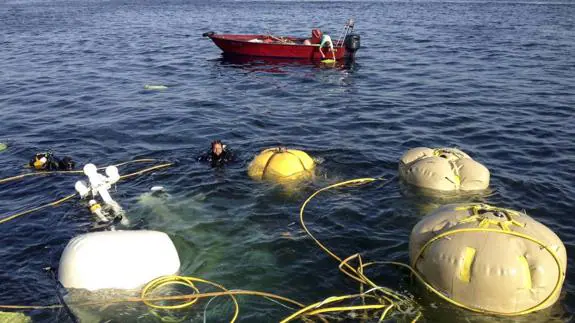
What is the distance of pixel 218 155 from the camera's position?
39.2 ft

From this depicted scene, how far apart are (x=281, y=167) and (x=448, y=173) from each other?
3517 mm

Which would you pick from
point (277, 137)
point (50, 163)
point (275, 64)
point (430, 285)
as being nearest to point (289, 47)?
point (275, 64)

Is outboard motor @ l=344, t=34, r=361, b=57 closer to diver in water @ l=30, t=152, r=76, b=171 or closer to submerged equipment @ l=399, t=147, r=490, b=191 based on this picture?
submerged equipment @ l=399, t=147, r=490, b=191

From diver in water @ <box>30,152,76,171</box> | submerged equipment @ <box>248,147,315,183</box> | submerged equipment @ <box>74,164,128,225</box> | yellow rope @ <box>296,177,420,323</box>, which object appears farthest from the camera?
diver in water @ <box>30,152,76,171</box>

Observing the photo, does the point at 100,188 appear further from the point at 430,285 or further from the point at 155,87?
the point at 155,87

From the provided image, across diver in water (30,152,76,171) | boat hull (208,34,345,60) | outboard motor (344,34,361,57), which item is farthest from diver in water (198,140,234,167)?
outboard motor (344,34,361,57)

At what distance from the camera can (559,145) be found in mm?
12992

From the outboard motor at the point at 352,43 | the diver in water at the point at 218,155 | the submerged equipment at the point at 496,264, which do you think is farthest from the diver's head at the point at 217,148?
the outboard motor at the point at 352,43

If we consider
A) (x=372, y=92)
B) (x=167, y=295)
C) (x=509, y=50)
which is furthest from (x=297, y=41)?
(x=167, y=295)

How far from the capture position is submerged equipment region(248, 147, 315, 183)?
10672 millimetres

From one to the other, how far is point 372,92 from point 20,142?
12837 millimetres

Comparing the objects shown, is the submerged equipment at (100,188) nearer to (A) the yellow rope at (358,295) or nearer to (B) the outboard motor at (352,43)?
(A) the yellow rope at (358,295)

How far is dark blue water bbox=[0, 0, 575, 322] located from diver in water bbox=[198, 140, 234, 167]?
27cm

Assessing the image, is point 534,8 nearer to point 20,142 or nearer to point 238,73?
point 238,73
